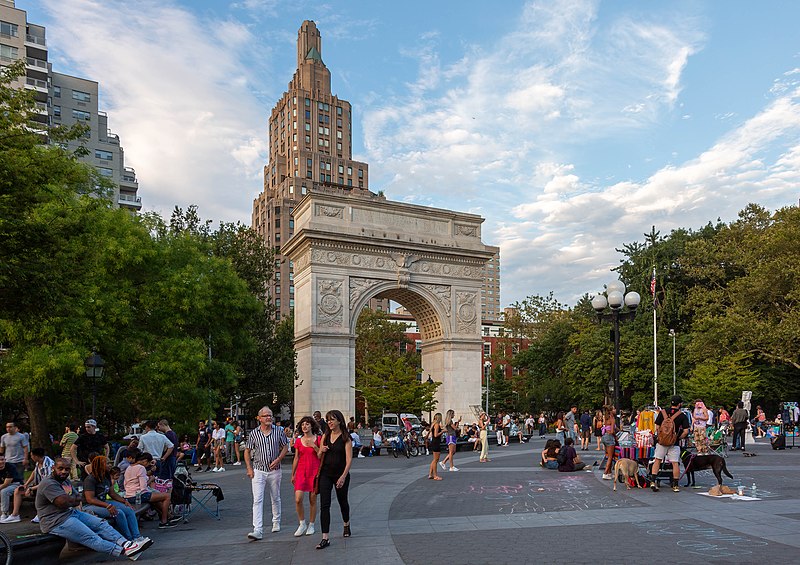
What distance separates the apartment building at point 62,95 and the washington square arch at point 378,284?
30.9m

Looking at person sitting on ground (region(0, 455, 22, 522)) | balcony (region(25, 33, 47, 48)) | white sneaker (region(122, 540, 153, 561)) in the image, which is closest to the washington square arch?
person sitting on ground (region(0, 455, 22, 522))

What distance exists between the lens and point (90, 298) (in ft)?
68.7

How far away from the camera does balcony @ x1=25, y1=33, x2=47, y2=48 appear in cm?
6562

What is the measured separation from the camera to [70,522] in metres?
8.37

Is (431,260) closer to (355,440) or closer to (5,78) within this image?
(355,440)

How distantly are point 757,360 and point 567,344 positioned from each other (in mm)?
17598

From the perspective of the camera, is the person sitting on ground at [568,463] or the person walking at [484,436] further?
the person walking at [484,436]

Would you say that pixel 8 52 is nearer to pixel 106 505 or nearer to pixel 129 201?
pixel 129 201

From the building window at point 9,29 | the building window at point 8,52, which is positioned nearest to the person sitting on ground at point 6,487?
the building window at point 8,52

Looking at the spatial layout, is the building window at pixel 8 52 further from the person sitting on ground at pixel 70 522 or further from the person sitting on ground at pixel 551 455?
the person sitting on ground at pixel 70 522

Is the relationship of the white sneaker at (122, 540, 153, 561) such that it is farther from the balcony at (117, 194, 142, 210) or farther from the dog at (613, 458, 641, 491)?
the balcony at (117, 194, 142, 210)

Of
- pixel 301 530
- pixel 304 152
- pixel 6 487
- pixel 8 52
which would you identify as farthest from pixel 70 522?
pixel 304 152

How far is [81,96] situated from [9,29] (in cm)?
1023

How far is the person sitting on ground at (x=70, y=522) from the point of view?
27.2ft
